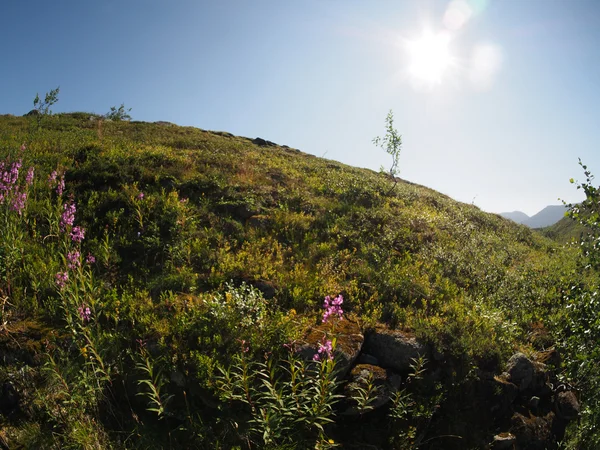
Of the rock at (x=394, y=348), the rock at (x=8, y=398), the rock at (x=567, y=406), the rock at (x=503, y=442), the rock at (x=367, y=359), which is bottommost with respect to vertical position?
the rock at (x=503, y=442)

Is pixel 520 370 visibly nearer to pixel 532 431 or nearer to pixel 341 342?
pixel 532 431

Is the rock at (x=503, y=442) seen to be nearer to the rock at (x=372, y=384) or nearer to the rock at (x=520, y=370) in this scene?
the rock at (x=520, y=370)

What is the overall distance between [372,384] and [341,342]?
0.87 metres

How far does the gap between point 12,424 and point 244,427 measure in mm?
2918

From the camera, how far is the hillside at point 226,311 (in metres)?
4.34

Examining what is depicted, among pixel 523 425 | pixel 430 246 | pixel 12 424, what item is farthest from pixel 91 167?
pixel 523 425

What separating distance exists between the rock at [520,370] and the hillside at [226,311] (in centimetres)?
16

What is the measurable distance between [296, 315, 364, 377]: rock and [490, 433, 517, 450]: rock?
2.75 m

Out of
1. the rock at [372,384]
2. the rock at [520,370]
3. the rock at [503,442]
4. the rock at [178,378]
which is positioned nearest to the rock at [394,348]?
the rock at [372,384]

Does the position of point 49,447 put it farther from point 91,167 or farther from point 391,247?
point 91,167

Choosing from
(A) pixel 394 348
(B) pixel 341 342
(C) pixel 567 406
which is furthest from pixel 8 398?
(C) pixel 567 406

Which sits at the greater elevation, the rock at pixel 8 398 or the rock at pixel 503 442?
the rock at pixel 8 398

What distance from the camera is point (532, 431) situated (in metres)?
6.00

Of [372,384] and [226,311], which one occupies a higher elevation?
[226,311]
